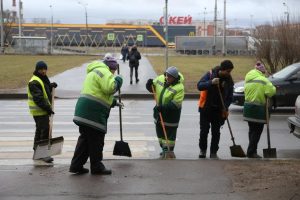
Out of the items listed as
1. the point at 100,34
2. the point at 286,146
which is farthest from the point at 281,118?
the point at 100,34

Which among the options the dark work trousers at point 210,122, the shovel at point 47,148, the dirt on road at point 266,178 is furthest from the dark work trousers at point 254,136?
the shovel at point 47,148

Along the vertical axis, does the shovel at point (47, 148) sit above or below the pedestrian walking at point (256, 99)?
below

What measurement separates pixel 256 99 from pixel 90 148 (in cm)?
317

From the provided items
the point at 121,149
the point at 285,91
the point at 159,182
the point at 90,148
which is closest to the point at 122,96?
the point at 285,91

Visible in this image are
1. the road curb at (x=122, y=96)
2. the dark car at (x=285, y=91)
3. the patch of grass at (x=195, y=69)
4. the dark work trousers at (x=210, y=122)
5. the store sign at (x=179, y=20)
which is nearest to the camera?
the dark work trousers at (x=210, y=122)

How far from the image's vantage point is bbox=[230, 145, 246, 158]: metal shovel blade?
889 cm

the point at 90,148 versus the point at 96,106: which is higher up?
the point at 96,106

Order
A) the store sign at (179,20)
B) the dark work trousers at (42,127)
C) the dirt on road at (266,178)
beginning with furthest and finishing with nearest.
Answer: the store sign at (179,20) → the dark work trousers at (42,127) → the dirt on road at (266,178)

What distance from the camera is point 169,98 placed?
833 cm

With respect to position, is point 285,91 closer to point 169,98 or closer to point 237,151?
point 237,151

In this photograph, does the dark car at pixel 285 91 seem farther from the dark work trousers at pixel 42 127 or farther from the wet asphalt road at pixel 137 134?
the dark work trousers at pixel 42 127

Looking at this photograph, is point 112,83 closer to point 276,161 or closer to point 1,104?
point 276,161

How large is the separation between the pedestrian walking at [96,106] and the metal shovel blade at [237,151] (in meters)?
2.59

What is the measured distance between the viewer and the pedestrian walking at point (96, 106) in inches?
265
